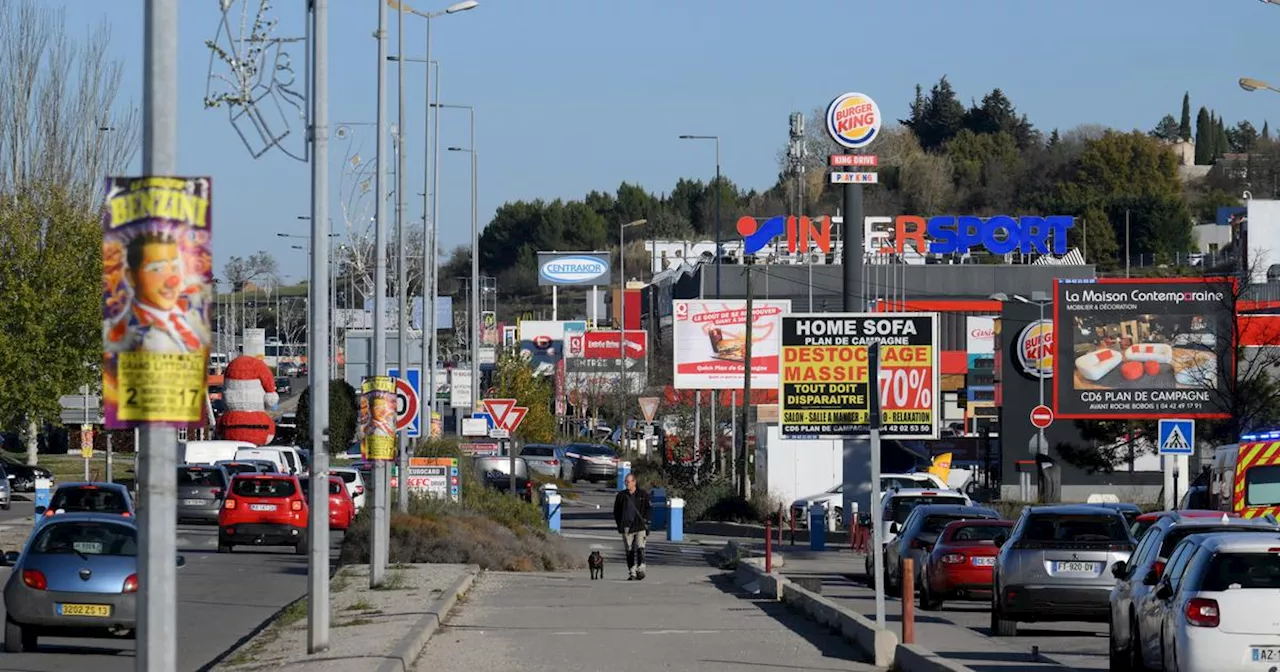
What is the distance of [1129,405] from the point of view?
52344 millimetres

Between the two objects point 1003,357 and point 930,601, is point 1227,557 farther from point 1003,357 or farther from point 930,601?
point 1003,357

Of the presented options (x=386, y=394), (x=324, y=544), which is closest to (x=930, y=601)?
(x=386, y=394)

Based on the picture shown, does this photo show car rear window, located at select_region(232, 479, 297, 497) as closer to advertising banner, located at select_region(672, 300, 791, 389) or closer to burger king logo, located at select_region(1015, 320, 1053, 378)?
advertising banner, located at select_region(672, 300, 791, 389)

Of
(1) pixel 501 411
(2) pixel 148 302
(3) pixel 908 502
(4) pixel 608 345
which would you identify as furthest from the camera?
(4) pixel 608 345

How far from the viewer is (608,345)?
90.5 meters

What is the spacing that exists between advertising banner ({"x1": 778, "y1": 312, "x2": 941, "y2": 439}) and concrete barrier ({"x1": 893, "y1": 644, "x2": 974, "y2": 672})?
5113 millimetres

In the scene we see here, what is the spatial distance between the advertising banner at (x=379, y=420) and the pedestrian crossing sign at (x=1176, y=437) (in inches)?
835

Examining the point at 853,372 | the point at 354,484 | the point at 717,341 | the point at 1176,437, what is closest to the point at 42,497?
the point at 354,484

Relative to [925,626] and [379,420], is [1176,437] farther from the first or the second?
[379,420]

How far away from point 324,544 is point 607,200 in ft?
535

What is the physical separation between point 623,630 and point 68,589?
19.9 feet

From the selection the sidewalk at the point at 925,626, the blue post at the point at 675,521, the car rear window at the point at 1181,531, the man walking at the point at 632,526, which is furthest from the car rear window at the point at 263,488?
the car rear window at the point at 1181,531

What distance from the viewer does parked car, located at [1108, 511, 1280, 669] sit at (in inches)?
615

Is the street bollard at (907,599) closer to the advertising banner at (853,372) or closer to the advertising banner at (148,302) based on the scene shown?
the advertising banner at (853,372)
